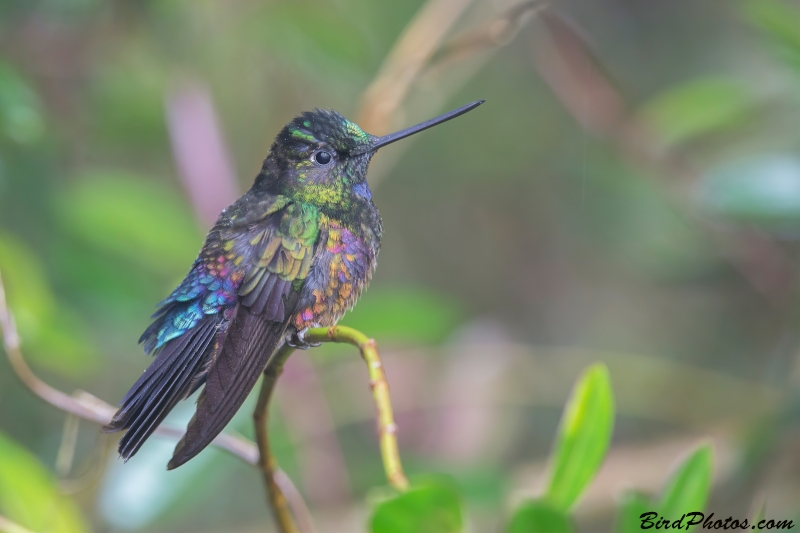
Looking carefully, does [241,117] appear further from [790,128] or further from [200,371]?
[200,371]

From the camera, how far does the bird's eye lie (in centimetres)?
102

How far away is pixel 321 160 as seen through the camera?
1.03 m

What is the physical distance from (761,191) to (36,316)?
5.68ft

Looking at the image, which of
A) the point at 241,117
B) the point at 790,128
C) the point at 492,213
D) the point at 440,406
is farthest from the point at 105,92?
the point at 790,128

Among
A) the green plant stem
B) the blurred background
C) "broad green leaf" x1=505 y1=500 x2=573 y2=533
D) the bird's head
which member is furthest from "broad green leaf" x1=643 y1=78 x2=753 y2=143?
the green plant stem

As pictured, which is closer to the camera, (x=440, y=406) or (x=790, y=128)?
(x=440, y=406)

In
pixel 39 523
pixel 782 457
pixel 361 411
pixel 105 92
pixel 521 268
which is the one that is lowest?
pixel 39 523

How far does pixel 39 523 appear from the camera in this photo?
56.7 inches

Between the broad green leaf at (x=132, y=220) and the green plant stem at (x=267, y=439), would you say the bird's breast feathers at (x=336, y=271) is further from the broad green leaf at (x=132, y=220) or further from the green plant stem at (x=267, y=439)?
the broad green leaf at (x=132, y=220)

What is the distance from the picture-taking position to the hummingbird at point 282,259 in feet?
2.73

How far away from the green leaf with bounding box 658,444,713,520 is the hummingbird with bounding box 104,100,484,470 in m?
0.49

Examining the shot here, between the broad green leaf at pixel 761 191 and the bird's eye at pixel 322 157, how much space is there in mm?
1354

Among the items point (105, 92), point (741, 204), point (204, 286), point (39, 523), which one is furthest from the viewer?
point (105, 92)

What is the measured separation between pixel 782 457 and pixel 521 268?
1.59 meters
